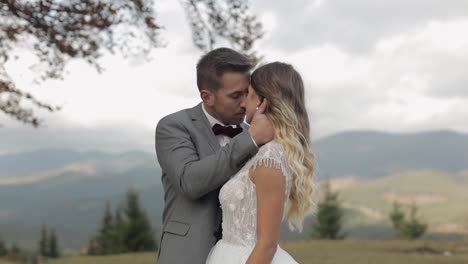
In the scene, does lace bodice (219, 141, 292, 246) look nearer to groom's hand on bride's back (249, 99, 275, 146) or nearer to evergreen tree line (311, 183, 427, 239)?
groom's hand on bride's back (249, 99, 275, 146)

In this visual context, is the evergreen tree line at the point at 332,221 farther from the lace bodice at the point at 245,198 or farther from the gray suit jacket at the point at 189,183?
the lace bodice at the point at 245,198

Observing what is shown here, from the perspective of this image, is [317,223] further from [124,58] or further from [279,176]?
[279,176]

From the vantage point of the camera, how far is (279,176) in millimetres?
3557

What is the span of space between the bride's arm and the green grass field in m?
11.4

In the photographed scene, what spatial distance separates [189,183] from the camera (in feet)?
12.5

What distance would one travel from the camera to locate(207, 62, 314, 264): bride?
11.7 feet

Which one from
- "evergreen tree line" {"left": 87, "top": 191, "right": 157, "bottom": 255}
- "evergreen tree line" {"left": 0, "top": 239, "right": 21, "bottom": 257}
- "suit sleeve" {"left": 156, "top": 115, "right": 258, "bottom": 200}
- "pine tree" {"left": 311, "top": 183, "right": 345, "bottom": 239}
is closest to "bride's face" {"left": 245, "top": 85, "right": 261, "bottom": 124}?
"suit sleeve" {"left": 156, "top": 115, "right": 258, "bottom": 200}

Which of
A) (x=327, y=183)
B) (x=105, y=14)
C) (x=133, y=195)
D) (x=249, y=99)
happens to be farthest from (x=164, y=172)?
(x=327, y=183)

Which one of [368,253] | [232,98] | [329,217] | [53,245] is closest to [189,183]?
[232,98]

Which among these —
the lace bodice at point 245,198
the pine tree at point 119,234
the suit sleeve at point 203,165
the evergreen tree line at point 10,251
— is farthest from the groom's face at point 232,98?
the pine tree at point 119,234

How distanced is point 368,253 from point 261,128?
13.8m

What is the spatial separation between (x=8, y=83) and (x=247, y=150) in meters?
7.14

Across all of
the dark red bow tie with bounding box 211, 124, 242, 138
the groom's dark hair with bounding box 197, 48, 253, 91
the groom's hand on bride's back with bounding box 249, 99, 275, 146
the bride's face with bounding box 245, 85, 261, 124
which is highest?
the groom's dark hair with bounding box 197, 48, 253, 91

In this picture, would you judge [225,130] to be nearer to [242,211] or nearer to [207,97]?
[207,97]
